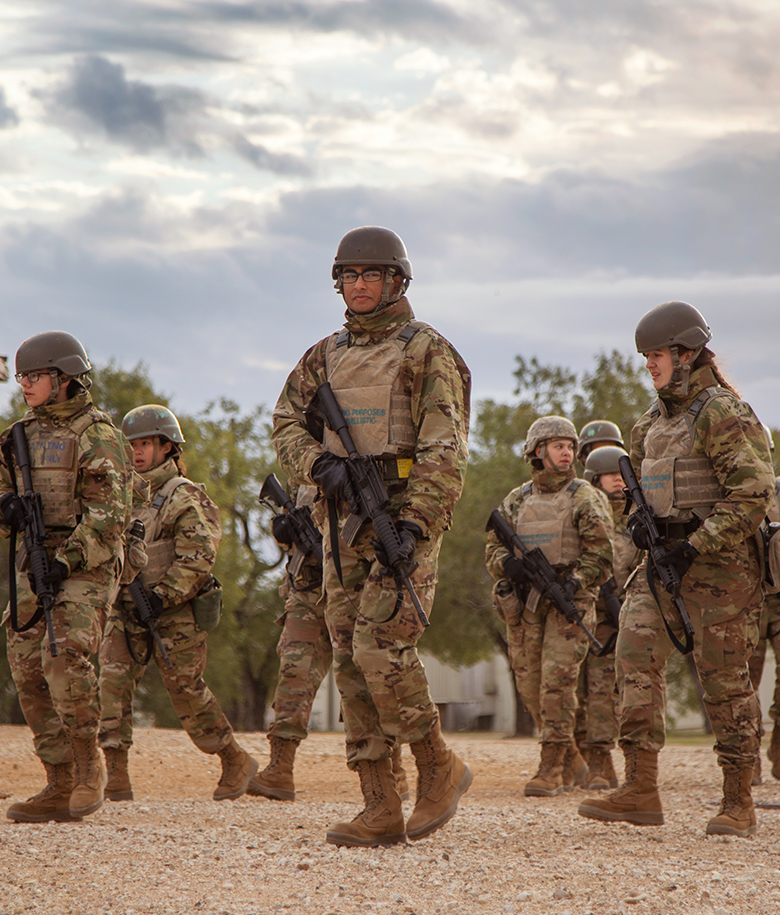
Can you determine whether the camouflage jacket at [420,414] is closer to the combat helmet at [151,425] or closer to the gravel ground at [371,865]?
the gravel ground at [371,865]

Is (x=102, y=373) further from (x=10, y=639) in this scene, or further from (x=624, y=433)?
(x=10, y=639)

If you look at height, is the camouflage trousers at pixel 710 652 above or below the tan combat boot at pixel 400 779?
above

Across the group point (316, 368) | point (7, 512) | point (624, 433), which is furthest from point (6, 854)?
point (624, 433)

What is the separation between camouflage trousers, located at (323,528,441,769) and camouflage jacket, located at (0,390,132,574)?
144 centimetres

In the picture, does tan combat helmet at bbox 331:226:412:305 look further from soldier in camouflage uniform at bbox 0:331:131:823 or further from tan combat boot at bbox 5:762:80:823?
tan combat boot at bbox 5:762:80:823

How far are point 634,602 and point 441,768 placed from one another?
1.43 meters

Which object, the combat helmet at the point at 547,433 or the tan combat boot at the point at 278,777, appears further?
the combat helmet at the point at 547,433

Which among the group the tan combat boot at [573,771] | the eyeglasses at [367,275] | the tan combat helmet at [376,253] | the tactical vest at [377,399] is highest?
the tan combat helmet at [376,253]

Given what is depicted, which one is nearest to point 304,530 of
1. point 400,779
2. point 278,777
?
point 278,777

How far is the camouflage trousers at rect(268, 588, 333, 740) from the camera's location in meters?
7.56

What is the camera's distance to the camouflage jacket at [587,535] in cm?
→ 862

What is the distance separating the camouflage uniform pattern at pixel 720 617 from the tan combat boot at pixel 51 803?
3.05 meters

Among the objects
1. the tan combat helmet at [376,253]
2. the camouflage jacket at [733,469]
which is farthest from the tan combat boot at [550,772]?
the tan combat helmet at [376,253]

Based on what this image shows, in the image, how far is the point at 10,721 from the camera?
27766mm
